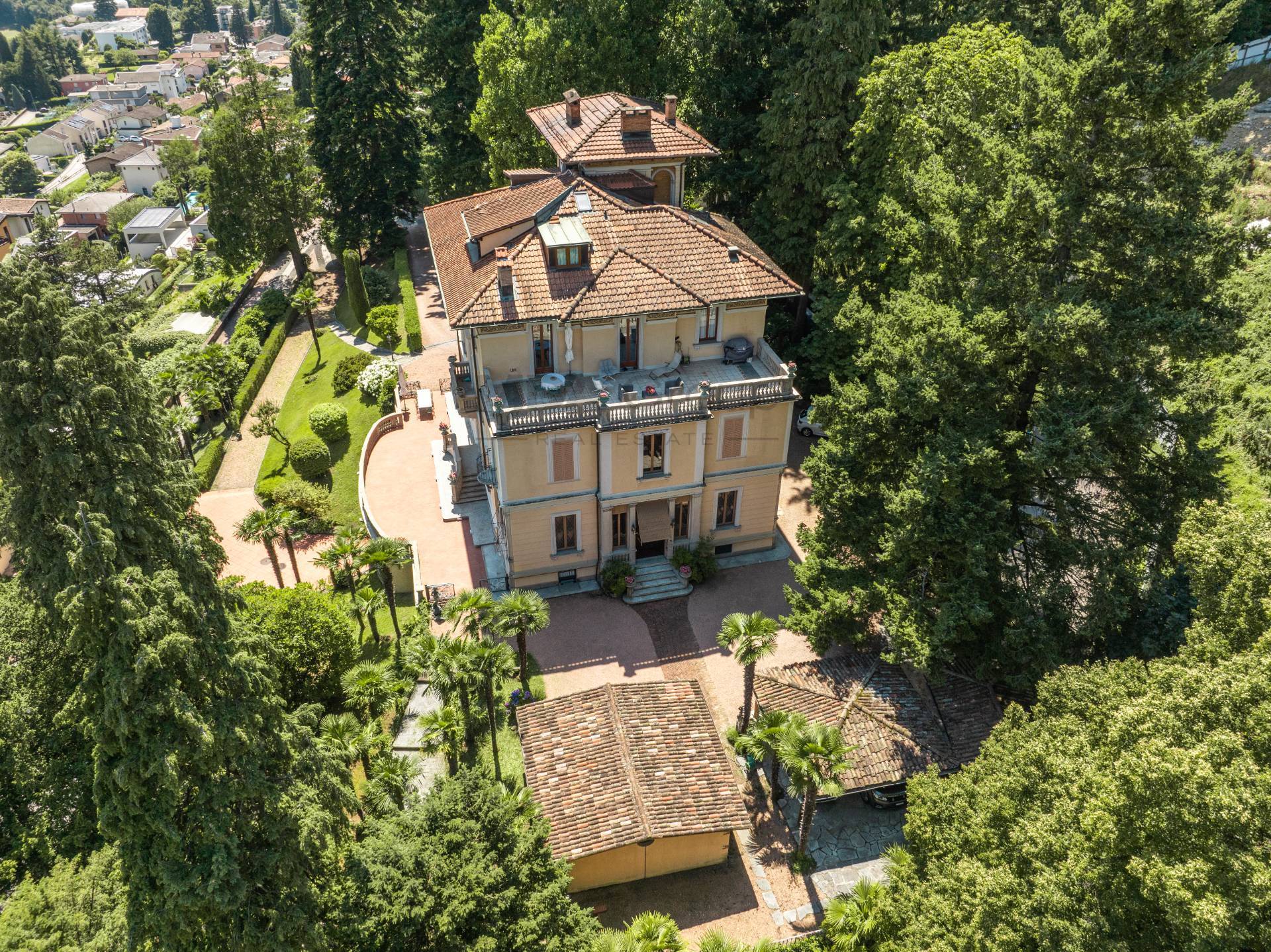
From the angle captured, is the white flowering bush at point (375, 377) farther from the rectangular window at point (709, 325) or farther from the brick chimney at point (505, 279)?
the rectangular window at point (709, 325)

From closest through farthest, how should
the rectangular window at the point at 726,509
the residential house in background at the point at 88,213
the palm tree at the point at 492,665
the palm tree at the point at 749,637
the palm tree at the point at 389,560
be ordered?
the palm tree at the point at 492,665
the palm tree at the point at 749,637
the palm tree at the point at 389,560
the rectangular window at the point at 726,509
the residential house in background at the point at 88,213

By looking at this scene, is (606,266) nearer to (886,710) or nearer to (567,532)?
(567,532)

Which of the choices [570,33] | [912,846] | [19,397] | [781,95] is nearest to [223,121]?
[570,33]

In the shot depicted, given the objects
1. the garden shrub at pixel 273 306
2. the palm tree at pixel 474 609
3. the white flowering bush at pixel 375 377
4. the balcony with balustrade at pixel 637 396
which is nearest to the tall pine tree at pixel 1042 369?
the balcony with balustrade at pixel 637 396

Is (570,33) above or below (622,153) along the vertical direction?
above

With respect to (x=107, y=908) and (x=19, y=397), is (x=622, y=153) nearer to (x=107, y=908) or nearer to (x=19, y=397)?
(x=19, y=397)

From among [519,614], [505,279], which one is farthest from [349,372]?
[519,614]
